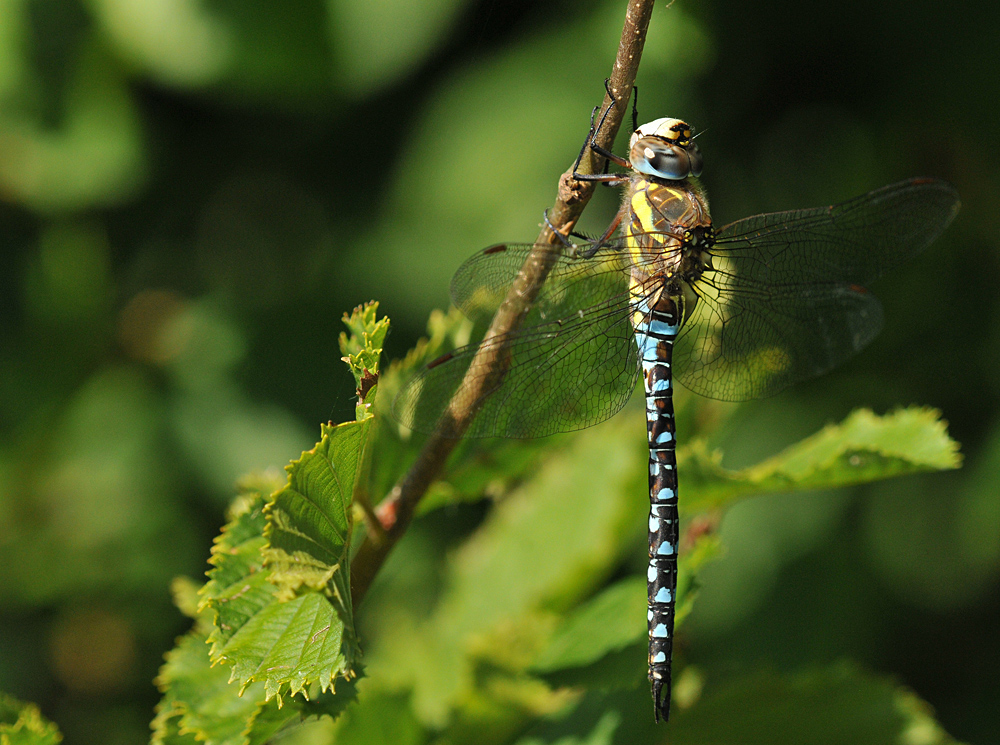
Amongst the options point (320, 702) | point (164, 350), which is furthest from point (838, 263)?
point (164, 350)

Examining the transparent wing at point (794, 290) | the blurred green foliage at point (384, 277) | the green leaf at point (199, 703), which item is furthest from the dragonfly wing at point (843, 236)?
the green leaf at point (199, 703)

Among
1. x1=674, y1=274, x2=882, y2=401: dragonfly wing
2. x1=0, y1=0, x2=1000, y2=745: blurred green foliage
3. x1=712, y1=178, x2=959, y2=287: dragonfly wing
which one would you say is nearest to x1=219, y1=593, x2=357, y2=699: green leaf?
x1=674, y1=274, x2=882, y2=401: dragonfly wing

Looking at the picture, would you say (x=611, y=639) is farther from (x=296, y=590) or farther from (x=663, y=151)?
(x=663, y=151)

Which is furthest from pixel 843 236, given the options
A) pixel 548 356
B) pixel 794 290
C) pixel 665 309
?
pixel 548 356

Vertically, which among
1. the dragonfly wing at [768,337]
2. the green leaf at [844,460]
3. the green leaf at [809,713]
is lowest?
the green leaf at [809,713]

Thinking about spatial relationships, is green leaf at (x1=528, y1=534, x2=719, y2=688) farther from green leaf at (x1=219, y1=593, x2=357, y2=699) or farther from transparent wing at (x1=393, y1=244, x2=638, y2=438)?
green leaf at (x1=219, y1=593, x2=357, y2=699)

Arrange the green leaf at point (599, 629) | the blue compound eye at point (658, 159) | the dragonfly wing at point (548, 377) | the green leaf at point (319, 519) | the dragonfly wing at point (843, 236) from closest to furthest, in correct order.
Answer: the green leaf at point (319, 519)
the dragonfly wing at point (548, 377)
the green leaf at point (599, 629)
the blue compound eye at point (658, 159)
the dragonfly wing at point (843, 236)

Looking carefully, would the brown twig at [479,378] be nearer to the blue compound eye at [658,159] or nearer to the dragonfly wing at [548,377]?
the dragonfly wing at [548,377]
